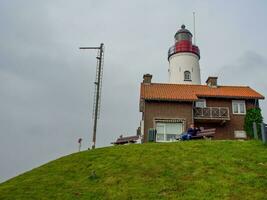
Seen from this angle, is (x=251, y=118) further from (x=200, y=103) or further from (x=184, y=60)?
(x=184, y=60)

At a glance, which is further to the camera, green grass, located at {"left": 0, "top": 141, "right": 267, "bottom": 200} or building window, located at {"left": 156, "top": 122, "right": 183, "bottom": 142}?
building window, located at {"left": 156, "top": 122, "right": 183, "bottom": 142}

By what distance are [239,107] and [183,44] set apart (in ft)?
47.9

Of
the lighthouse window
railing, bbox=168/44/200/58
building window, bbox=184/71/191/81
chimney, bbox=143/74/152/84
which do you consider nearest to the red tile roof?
chimney, bbox=143/74/152/84

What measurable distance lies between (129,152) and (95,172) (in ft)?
14.9

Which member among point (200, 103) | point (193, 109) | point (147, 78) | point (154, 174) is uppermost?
point (147, 78)

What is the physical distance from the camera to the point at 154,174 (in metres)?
21.6

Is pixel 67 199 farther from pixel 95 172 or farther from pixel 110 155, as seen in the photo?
pixel 110 155

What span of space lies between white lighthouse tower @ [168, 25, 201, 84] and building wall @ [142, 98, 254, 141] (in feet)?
31.9

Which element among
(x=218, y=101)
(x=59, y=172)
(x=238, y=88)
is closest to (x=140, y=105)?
(x=218, y=101)

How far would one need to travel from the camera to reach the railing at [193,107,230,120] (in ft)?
131

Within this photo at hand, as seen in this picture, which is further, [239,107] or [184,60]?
[184,60]

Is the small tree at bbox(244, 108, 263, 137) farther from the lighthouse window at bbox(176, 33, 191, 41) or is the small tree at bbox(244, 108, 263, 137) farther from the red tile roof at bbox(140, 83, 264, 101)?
the lighthouse window at bbox(176, 33, 191, 41)

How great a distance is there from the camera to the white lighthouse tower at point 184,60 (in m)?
50.8

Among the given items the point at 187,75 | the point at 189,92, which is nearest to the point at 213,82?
the point at 189,92
